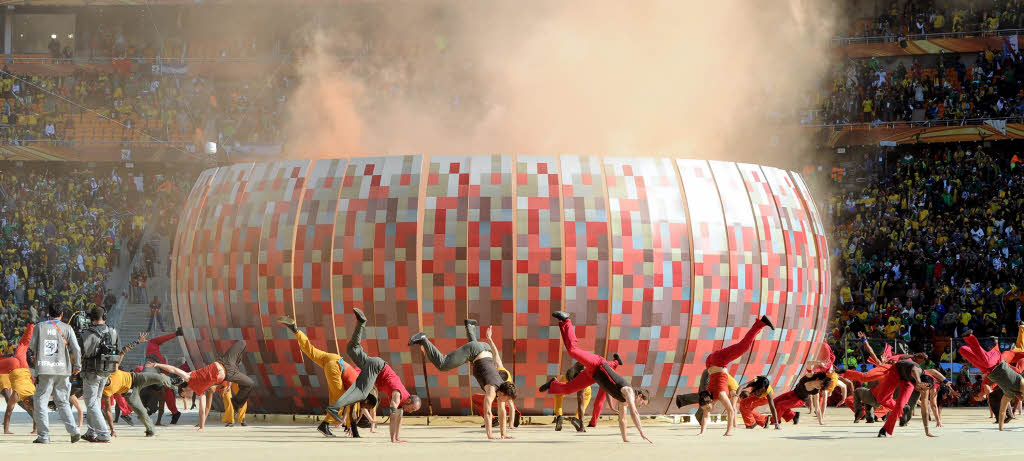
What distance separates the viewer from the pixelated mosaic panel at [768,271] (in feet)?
68.4

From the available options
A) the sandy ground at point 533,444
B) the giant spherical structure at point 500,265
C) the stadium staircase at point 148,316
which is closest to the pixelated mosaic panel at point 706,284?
the giant spherical structure at point 500,265

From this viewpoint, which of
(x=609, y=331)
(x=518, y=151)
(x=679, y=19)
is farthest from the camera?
(x=679, y=19)

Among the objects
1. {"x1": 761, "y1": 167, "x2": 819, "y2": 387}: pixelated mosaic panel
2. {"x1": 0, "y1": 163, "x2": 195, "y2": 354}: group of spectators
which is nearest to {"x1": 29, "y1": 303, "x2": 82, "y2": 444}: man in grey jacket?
{"x1": 761, "y1": 167, "x2": 819, "y2": 387}: pixelated mosaic panel

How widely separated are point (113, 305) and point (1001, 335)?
2640cm

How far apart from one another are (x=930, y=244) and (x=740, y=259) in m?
24.4

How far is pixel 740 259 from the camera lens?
2044cm

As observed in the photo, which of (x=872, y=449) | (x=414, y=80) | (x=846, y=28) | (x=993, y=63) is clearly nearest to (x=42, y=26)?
(x=414, y=80)

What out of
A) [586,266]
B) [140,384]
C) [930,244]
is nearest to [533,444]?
[586,266]

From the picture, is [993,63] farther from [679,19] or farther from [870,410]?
[870,410]

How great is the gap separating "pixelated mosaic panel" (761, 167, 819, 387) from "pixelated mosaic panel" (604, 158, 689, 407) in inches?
91.8

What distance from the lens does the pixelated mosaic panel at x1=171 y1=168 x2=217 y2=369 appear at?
21.9m

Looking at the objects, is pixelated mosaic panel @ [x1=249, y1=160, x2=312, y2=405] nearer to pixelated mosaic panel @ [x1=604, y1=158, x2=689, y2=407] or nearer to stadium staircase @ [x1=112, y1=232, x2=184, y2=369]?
pixelated mosaic panel @ [x1=604, y1=158, x2=689, y2=407]

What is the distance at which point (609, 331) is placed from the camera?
19.4 metres

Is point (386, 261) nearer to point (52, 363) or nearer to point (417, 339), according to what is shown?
point (417, 339)
